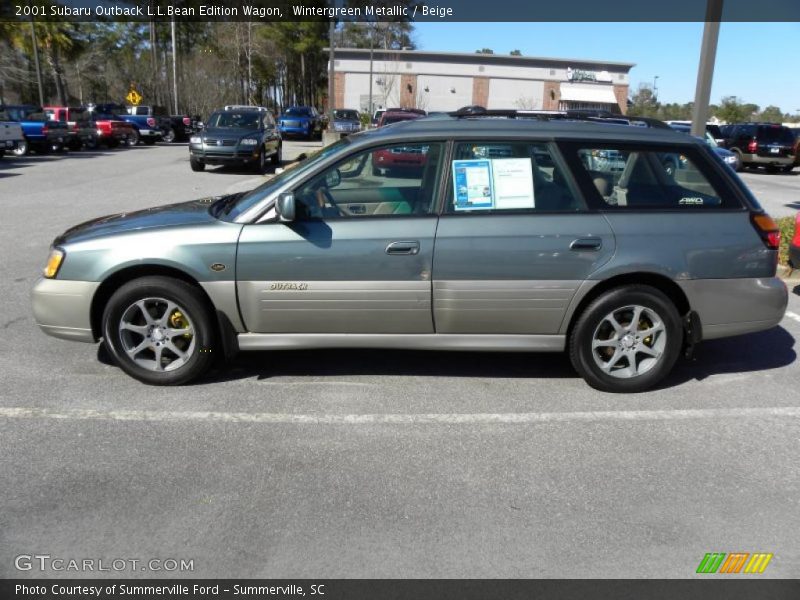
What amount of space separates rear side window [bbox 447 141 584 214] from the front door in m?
0.18

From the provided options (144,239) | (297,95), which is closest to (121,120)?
(144,239)

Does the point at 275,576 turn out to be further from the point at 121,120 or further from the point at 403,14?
the point at 403,14

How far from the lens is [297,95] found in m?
69.2

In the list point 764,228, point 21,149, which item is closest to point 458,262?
point 764,228

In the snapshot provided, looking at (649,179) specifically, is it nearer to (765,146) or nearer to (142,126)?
(765,146)

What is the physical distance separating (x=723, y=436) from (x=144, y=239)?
380cm

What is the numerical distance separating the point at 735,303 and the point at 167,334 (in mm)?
3822

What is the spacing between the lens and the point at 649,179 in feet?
15.1

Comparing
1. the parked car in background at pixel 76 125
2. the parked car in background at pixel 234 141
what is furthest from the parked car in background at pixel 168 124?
the parked car in background at pixel 234 141

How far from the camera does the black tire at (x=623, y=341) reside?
444 centimetres

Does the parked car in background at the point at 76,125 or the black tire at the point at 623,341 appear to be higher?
the parked car in background at the point at 76,125

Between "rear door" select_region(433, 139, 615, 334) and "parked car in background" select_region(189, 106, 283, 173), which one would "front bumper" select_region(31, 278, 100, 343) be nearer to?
"rear door" select_region(433, 139, 615, 334)

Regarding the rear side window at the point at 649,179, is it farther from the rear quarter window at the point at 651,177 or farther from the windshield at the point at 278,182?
the windshield at the point at 278,182

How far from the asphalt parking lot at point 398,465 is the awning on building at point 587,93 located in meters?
57.9
